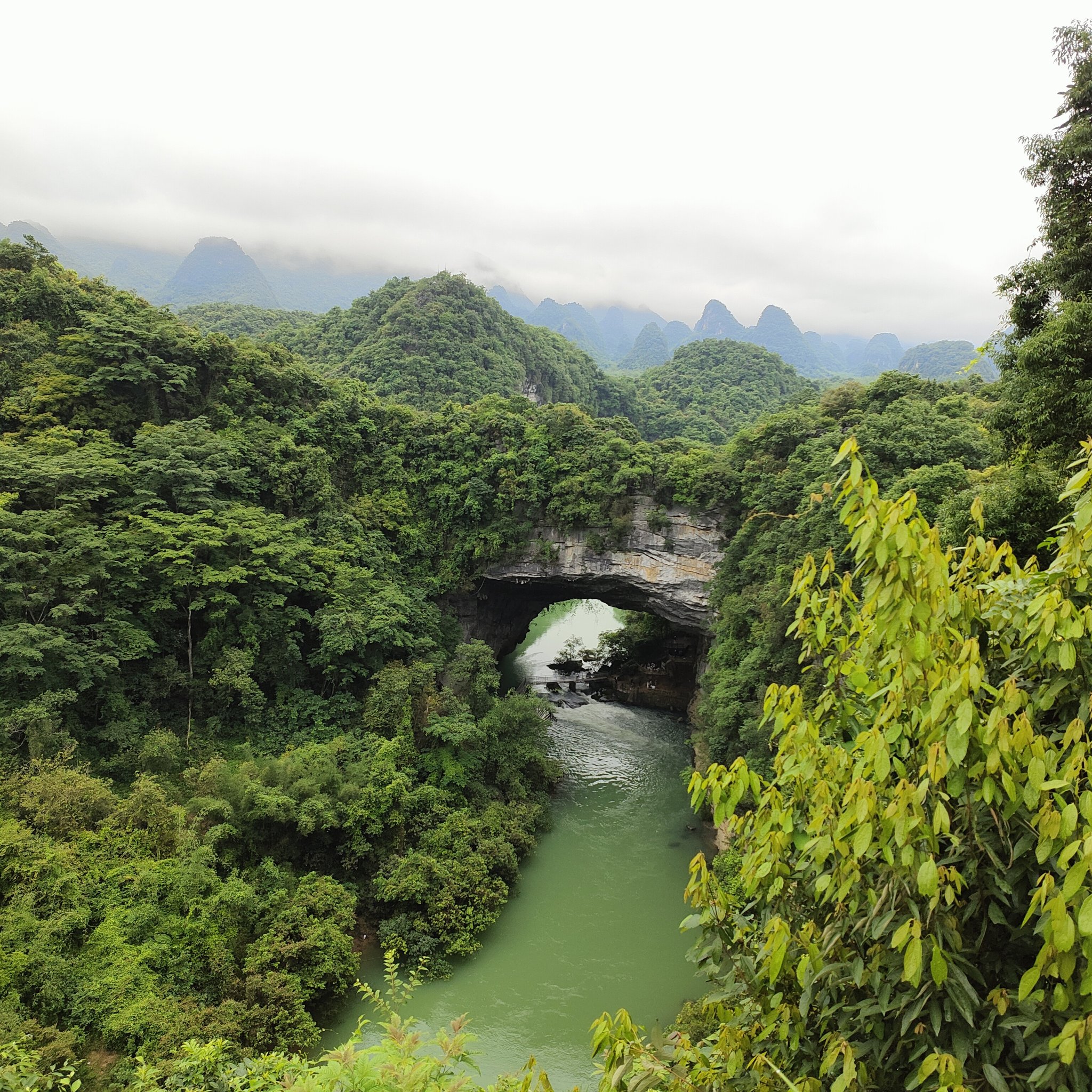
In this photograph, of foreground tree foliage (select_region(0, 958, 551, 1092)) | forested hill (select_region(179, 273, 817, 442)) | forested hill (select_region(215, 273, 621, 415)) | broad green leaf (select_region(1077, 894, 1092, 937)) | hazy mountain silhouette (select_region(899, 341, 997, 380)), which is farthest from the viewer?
hazy mountain silhouette (select_region(899, 341, 997, 380))

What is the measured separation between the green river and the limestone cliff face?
3501 mm

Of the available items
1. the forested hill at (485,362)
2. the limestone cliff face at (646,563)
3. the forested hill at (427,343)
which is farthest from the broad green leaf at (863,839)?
the forested hill at (485,362)

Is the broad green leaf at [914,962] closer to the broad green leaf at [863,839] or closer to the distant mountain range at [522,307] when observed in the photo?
the broad green leaf at [863,839]

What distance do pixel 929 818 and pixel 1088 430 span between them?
4527mm

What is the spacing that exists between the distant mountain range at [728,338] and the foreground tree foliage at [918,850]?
215ft

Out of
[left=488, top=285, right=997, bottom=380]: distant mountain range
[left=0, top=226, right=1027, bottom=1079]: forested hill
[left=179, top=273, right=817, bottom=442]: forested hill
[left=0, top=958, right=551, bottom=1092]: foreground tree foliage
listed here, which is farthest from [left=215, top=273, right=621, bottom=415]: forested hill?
[left=488, top=285, right=997, bottom=380]: distant mountain range

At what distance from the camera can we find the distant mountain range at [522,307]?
60.1m

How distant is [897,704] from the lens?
151 centimetres

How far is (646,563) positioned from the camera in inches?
570

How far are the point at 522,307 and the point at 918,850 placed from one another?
116m

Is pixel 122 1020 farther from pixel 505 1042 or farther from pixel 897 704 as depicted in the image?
pixel 897 704

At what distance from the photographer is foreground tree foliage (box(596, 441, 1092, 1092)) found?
129 centimetres

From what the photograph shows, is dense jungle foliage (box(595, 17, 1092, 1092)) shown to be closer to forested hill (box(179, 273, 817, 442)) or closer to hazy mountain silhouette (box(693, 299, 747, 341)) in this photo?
forested hill (box(179, 273, 817, 442))

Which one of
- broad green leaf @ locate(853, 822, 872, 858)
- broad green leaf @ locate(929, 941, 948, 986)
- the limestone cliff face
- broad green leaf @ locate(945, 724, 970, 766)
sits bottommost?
the limestone cliff face
